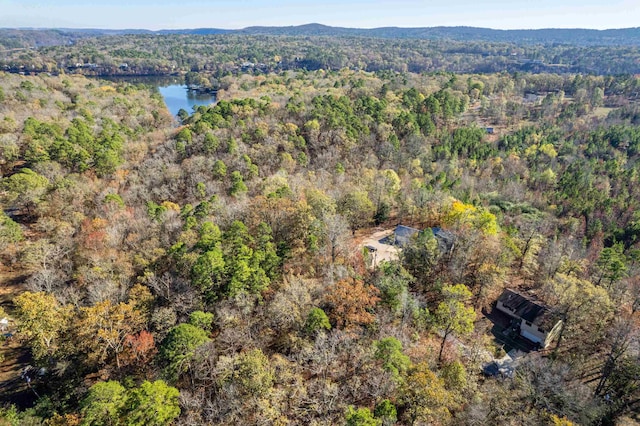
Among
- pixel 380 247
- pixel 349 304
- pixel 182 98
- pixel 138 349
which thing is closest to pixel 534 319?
pixel 380 247

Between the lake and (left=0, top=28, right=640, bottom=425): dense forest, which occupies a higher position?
the lake

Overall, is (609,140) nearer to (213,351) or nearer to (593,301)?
(593,301)

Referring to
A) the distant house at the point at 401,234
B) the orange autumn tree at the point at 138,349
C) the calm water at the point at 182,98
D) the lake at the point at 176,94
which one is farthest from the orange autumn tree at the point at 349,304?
the calm water at the point at 182,98

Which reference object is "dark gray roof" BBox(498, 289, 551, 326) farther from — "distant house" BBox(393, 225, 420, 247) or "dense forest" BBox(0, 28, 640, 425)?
"distant house" BBox(393, 225, 420, 247)

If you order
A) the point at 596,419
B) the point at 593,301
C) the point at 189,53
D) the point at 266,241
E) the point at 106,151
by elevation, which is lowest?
the point at 596,419

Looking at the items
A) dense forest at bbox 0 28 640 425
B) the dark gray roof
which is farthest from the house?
dense forest at bbox 0 28 640 425

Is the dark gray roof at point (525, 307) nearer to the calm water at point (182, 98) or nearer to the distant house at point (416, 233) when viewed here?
the distant house at point (416, 233)

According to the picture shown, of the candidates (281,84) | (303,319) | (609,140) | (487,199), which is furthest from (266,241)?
(609,140)
